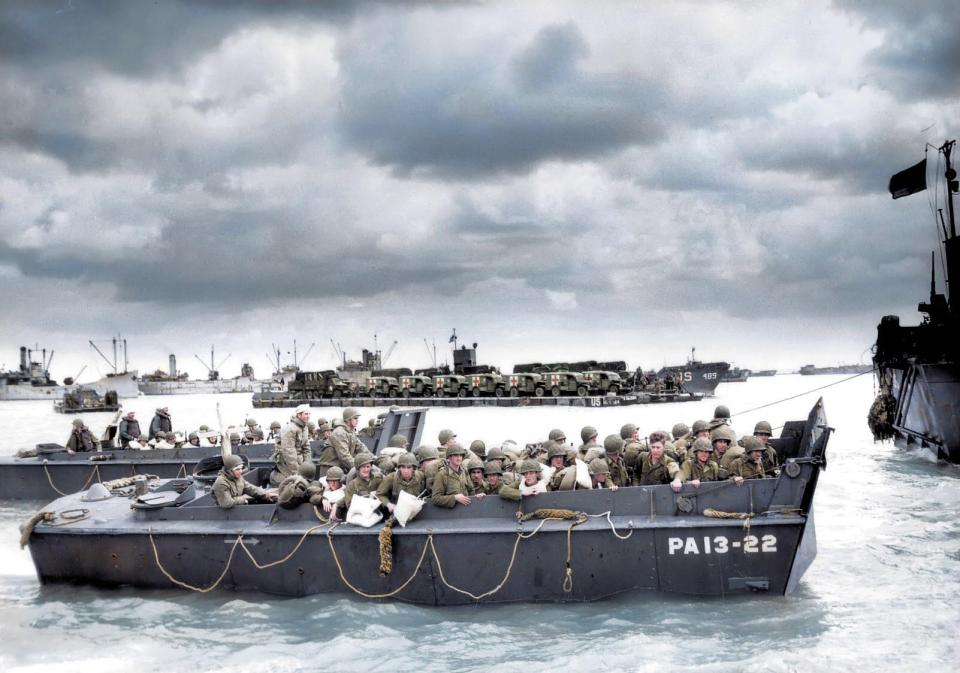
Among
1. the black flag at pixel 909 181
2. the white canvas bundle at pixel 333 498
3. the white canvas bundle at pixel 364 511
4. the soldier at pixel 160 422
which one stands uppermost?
the black flag at pixel 909 181

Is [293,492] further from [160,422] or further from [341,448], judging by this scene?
[160,422]

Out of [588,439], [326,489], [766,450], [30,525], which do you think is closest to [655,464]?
[766,450]

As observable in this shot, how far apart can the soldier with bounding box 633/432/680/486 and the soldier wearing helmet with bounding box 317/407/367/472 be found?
3.99 m

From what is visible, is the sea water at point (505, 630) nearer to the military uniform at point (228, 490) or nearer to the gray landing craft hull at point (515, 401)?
the military uniform at point (228, 490)

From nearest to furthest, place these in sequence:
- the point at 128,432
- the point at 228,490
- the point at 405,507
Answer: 1. the point at 405,507
2. the point at 228,490
3. the point at 128,432

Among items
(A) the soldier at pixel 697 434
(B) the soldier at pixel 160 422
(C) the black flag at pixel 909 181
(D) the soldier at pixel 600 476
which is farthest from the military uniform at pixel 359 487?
(C) the black flag at pixel 909 181

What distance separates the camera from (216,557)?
9273 millimetres

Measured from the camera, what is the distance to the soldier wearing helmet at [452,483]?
8.74m

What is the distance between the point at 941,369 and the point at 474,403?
140ft

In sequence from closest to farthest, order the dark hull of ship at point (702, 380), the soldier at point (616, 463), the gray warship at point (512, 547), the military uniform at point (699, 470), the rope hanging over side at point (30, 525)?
the gray warship at point (512, 547), the military uniform at point (699, 470), the soldier at point (616, 463), the rope hanging over side at point (30, 525), the dark hull of ship at point (702, 380)

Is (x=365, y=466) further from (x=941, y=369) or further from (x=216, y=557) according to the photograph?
(x=941, y=369)

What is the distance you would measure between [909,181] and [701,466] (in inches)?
684

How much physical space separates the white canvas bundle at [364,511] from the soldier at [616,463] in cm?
288

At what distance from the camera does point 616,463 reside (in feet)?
30.9
